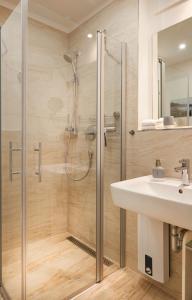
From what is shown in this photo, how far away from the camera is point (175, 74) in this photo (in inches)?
63.1

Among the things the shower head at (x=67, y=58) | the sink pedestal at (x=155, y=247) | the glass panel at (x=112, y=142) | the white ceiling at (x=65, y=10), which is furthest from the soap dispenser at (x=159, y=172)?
the white ceiling at (x=65, y=10)

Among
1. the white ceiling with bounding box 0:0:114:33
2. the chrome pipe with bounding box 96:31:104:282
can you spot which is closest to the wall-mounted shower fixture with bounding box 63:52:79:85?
the chrome pipe with bounding box 96:31:104:282

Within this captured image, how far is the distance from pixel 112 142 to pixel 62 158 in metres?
0.44

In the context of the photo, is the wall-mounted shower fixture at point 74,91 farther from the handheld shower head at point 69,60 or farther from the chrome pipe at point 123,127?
the chrome pipe at point 123,127

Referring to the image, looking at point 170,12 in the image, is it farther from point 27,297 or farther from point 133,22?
point 27,297

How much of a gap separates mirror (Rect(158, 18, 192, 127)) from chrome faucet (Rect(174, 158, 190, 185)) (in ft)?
0.95

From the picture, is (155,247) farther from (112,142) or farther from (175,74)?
(175,74)

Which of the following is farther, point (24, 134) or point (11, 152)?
point (11, 152)

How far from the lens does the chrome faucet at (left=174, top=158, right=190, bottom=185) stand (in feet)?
4.14

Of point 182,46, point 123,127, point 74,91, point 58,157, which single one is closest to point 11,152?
point 58,157

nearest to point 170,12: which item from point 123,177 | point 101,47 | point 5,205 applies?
point 101,47

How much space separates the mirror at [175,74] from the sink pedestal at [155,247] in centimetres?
71

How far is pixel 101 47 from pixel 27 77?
647 millimetres

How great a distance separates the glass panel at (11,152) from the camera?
4.54ft
